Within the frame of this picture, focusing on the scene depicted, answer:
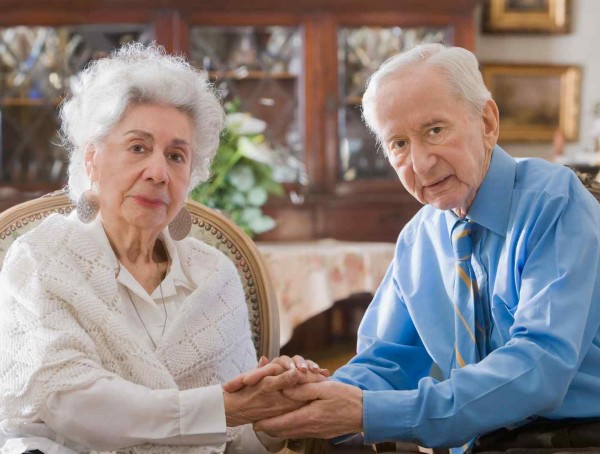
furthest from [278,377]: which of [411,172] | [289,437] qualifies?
[411,172]

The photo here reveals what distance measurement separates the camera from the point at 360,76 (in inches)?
173

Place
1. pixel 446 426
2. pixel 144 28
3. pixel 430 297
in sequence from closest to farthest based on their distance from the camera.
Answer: pixel 446 426, pixel 430 297, pixel 144 28

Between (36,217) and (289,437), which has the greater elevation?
(36,217)

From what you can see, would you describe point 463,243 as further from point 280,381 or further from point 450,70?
point 280,381

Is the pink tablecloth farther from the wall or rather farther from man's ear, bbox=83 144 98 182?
man's ear, bbox=83 144 98 182

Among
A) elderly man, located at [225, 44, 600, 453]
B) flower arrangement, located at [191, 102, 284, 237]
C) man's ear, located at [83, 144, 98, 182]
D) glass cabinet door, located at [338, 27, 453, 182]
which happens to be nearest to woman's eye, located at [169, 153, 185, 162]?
man's ear, located at [83, 144, 98, 182]

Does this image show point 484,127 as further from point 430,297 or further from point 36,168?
point 36,168

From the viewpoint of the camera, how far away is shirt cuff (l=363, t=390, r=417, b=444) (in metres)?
1.41

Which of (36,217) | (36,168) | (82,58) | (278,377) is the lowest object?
(278,377)

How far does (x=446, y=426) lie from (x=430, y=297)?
1.01 ft

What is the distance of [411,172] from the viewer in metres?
1.56

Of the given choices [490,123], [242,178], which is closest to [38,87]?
[242,178]

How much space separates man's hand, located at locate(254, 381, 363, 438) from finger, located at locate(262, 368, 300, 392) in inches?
0.8

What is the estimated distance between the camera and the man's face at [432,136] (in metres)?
1.50
